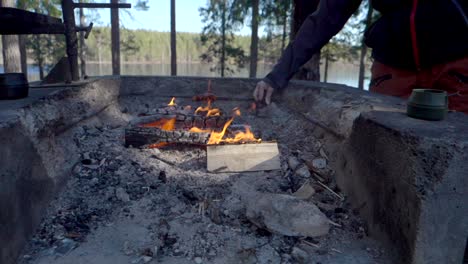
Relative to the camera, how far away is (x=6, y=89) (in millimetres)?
2617

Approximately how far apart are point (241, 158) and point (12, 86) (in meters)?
2.07

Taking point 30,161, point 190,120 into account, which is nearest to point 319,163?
point 190,120

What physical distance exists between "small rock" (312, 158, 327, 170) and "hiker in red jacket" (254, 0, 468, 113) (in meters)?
0.82

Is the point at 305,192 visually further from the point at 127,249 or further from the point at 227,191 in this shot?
the point at 127,249

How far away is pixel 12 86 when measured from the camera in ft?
8.65

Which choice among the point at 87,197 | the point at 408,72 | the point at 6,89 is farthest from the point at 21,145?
the point at 408,72

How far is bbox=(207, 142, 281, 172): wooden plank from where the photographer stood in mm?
3006

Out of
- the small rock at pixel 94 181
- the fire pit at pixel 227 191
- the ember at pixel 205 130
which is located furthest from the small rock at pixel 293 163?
the small rock at pixel 94 181

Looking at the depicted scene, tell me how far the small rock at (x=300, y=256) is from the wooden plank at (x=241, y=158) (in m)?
1.17

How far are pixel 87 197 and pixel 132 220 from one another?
1.66 ft

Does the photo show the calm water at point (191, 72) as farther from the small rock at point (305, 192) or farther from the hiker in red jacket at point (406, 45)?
the small rock at point (305, 192)

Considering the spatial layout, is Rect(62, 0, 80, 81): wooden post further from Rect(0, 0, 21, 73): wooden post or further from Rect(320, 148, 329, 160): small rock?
Rect(0, 0, 21, 73): wooden post

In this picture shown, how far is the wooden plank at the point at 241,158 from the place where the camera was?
301 centimetres

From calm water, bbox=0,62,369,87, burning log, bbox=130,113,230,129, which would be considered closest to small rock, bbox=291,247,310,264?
burning log, bbox=130,113,230,129
